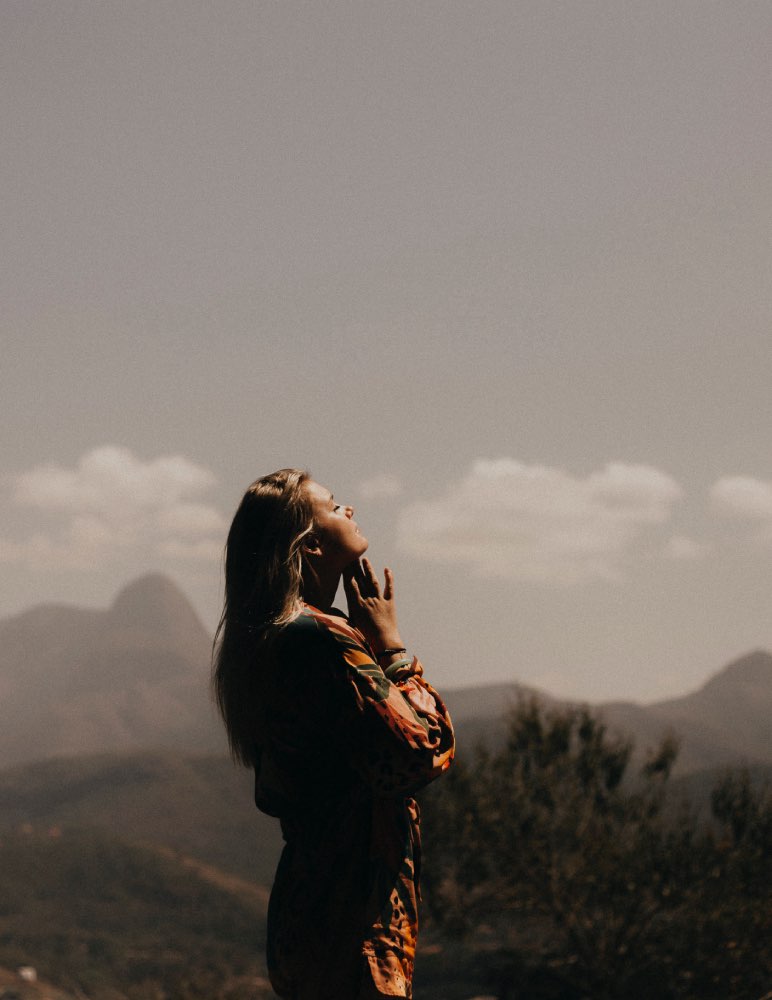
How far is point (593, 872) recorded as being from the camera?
69.7 feet

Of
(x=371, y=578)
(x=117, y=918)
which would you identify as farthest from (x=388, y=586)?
(x=117, y=918)

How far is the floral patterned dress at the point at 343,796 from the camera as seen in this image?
314 cm

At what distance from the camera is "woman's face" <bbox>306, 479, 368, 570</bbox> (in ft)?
11.2

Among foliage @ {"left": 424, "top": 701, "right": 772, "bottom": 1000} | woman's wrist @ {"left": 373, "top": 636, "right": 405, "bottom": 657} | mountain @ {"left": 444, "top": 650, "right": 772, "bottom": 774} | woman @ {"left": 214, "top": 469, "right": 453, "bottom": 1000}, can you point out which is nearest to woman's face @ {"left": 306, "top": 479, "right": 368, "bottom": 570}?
woman @ {"left": 214, "top": 469, "right": 453, "bottom": 1000}

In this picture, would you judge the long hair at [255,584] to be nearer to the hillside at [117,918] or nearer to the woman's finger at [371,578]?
the woman's finger at [371,578]

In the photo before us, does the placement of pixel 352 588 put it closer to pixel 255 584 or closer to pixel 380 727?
pixel 255 584

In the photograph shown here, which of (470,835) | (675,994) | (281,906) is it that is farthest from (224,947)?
(281,906)

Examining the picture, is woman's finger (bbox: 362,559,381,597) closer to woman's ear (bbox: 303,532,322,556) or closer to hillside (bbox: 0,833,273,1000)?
woman's ear (bbox: 303,532,322,556)

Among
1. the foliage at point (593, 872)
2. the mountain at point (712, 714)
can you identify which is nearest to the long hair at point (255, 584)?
the foliage at point (593, 872)

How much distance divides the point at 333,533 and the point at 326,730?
57cm

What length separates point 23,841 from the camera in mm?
66250

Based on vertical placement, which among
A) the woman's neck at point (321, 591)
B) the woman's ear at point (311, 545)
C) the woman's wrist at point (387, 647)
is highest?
the woman's ear at point (311, 545)

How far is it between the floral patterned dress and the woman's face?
0.58 ft

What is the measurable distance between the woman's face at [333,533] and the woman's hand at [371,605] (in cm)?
6
